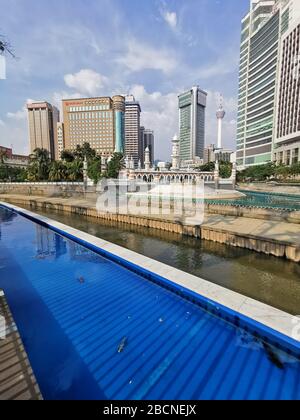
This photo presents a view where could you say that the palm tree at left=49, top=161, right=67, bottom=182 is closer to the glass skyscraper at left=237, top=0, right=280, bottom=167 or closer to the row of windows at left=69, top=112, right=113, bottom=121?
the glass skyscraper at left=237, top=0, right=280, bottom=167

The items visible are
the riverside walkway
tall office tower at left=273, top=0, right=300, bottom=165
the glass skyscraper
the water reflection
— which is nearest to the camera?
the water reflection

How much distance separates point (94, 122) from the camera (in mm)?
107312

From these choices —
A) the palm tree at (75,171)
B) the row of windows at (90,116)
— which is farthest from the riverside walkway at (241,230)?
the row of windows at (90,116)

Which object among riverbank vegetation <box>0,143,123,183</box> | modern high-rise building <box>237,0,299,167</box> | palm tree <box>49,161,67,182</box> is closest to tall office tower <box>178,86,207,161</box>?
modern high-rise building <box>237,0,299,167</box>

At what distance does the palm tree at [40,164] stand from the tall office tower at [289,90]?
64224 millimetres

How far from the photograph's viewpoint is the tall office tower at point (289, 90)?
59.6 metres

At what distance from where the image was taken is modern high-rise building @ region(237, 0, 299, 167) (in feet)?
220

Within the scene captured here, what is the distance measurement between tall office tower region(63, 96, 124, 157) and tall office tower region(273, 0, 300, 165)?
68.8 m

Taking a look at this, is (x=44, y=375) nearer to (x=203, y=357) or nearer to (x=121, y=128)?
(x=203, y=357)

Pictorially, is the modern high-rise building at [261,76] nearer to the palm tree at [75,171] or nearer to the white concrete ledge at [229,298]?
the palm tree at [75,171]

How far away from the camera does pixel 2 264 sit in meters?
9.43

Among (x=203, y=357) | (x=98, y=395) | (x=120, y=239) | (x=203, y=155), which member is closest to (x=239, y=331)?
(x=203, y=357)

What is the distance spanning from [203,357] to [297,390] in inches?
61.0

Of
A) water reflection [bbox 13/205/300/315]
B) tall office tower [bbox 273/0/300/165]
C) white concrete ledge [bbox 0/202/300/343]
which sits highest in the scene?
tall office tower [bbox 273/0/300/165]
